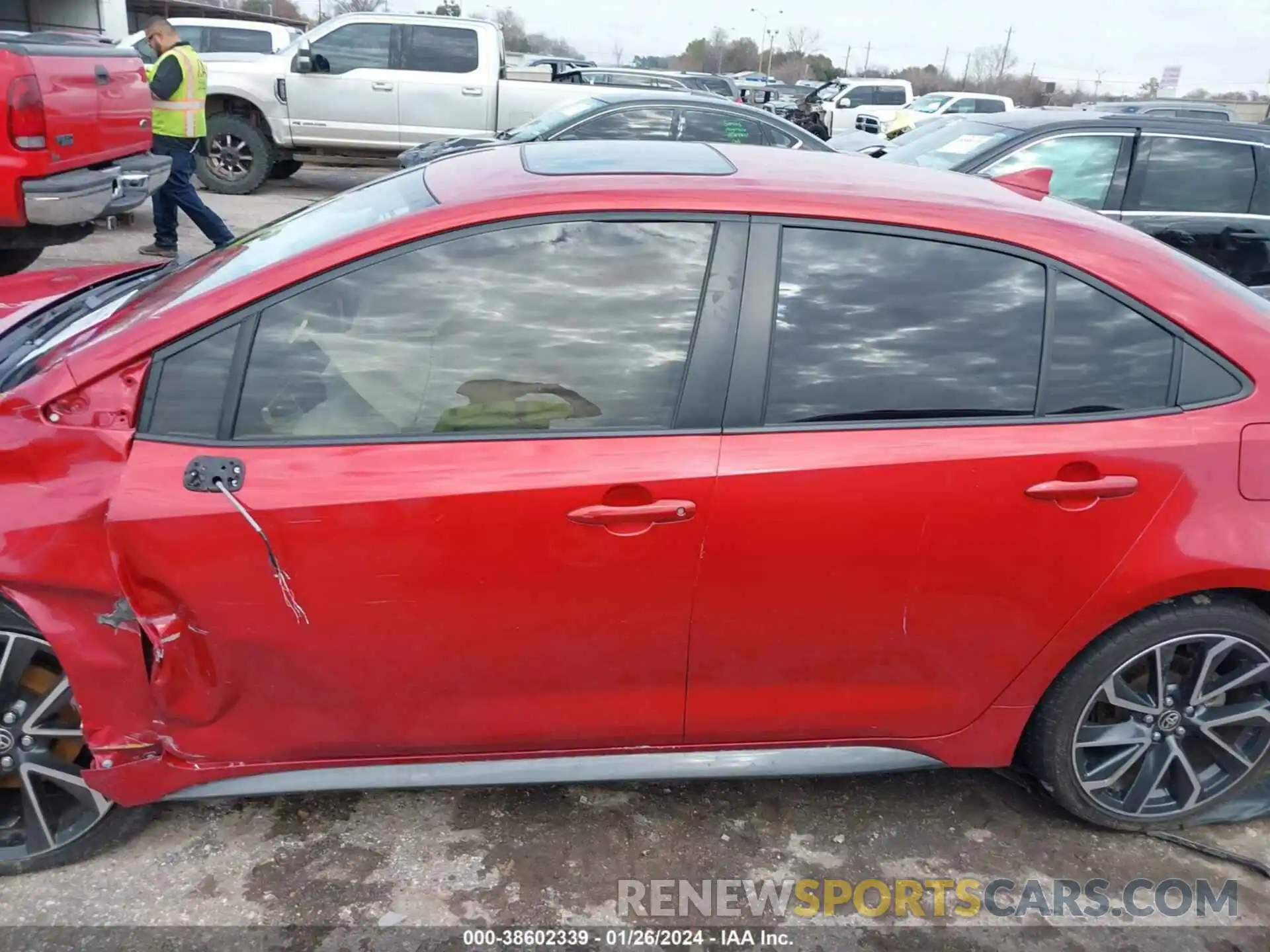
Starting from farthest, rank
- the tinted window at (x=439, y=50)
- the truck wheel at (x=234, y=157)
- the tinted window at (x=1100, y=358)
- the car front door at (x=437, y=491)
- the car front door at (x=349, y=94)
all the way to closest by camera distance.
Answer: the tinted window at (x=439, y=50), the car front door at (x=349, y=94), the truck wheel at (x=234, y=157), the tinted window at (x=1100, y=358), the car front door at (x=437, y=491)

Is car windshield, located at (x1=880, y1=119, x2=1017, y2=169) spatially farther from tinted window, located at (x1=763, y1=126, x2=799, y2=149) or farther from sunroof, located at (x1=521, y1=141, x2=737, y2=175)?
sunroof, located at (x1=521, y1=141, x2=737, y2=175)

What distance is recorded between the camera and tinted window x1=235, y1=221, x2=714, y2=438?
7.01 ft

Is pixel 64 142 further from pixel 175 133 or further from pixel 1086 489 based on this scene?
pixel 1086 489

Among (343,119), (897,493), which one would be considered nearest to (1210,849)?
(897,493)

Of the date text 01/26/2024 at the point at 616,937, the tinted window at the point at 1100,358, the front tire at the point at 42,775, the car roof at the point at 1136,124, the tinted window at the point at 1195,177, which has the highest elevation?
the car roof at the point at 1136,124

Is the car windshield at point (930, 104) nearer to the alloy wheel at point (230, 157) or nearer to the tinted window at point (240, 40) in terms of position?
the tinted window at point (240, 40)

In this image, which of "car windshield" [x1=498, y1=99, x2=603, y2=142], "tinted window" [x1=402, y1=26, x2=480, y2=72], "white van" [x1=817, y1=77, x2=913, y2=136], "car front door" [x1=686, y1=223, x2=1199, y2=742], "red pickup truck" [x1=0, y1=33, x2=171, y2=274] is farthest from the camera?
"white van" [x1=817, y1=77, x2=913, y2=136]

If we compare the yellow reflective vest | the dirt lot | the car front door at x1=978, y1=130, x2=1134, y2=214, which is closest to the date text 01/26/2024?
the dirt lot

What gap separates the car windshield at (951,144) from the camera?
21.5ft

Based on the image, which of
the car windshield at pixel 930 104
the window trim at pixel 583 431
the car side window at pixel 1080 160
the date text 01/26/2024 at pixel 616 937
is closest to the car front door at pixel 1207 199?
the car side window at pixel 1080 160

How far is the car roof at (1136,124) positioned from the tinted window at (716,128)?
→ 9.26 feet

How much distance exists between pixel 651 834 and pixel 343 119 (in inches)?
437

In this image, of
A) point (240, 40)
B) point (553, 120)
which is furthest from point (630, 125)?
point (240, 40)

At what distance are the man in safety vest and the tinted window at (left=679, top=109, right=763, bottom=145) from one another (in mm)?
4184
